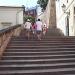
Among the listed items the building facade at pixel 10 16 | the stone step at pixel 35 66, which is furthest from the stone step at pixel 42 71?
the building facade at pixel 10 16

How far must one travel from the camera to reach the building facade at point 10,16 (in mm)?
38062

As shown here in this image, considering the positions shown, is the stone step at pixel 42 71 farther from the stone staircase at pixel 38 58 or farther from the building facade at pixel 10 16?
the building facade at pixel 10 16

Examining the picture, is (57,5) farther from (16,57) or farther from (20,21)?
(16,57)

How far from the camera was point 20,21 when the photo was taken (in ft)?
125

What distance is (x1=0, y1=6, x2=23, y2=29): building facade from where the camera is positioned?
38.1 meters

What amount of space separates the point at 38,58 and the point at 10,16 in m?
24.9

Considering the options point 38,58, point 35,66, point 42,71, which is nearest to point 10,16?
point 38,58

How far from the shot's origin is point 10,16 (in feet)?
126

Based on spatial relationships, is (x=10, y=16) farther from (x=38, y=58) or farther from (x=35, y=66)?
(x=35, y=66)

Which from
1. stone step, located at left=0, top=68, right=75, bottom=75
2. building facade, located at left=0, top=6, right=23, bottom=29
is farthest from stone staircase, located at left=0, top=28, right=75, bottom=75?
building facade, located at left=0, top=6, right=23, bottom=29

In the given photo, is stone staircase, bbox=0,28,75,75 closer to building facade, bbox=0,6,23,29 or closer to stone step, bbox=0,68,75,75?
stone step, bbox=0,68,75,75

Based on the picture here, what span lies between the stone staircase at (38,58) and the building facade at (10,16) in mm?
20178

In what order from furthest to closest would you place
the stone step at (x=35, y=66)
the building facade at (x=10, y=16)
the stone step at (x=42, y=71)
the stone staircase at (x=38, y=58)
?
the building facade at (x=10, y=16) → the stone step at (x=35, y=66) → the stone staircase at (x=38, y=58) → the stone step at (x=42, y=71)

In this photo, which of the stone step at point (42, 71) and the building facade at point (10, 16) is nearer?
the stone step at point (42, 71)
